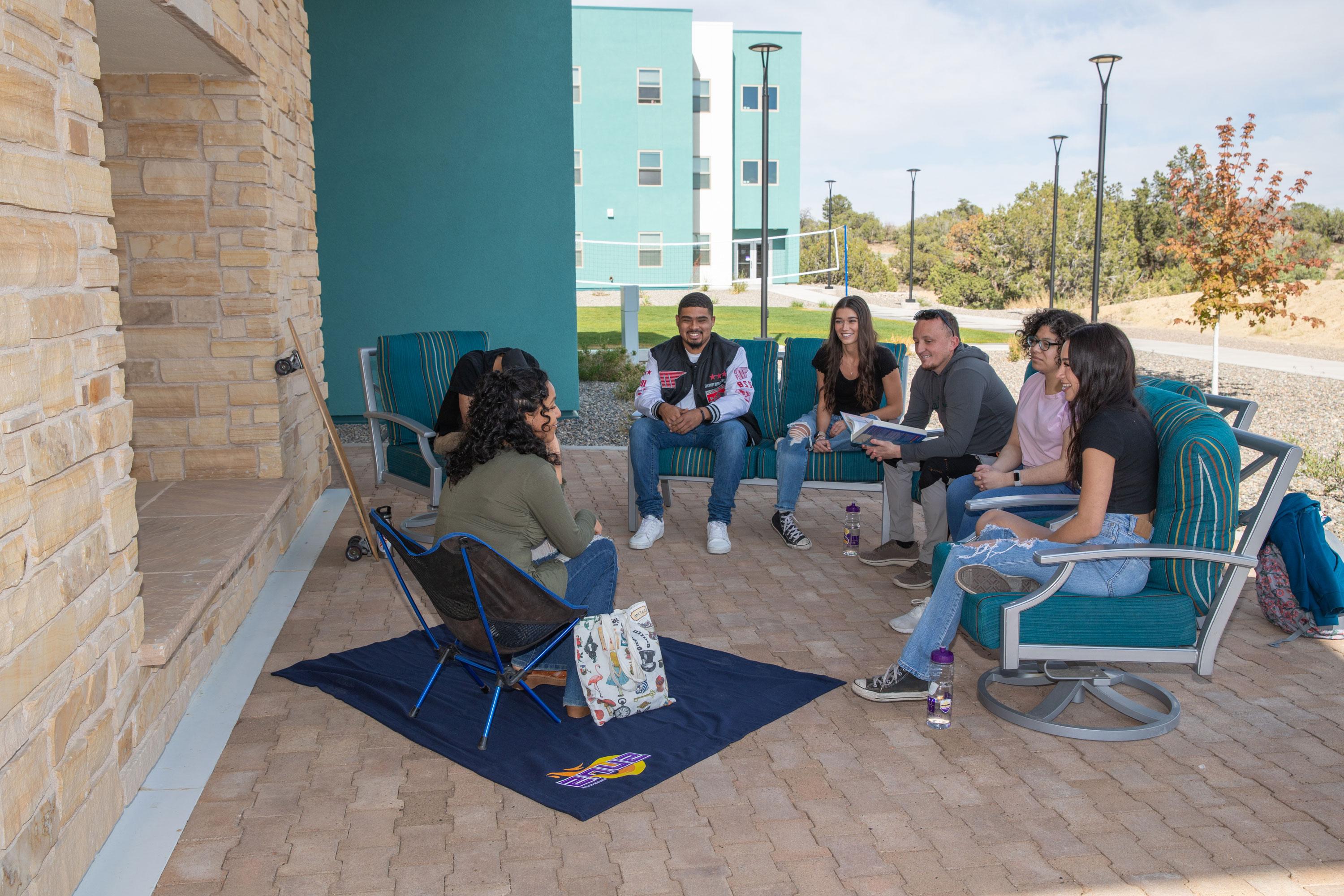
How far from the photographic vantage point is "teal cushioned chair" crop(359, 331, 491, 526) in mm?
5965

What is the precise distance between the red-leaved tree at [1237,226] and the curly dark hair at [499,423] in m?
11.1

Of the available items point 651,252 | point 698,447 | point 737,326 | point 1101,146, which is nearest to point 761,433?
point 698,447

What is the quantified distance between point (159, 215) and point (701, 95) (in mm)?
28421

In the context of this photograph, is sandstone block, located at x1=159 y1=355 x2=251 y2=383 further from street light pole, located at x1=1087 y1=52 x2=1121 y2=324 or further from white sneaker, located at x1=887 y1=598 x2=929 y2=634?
street light pole, located at x1=1087 y1=52 x2=1121 y2=324

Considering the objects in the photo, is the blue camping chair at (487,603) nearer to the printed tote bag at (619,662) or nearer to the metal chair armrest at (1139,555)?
the printed tote bag at (619,662)

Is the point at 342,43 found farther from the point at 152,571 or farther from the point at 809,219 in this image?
the point at 809,219

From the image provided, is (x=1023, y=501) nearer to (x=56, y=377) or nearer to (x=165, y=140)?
(x=56, y=377)

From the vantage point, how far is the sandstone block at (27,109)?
232 centimetres

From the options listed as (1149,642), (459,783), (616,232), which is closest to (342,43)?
(459,783)

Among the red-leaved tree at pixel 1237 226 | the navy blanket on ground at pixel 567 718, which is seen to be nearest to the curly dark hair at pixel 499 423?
the navy blanket on ground at pixel 567 718

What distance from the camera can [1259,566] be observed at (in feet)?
15.3

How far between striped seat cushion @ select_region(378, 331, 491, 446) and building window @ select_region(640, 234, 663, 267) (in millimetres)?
25202

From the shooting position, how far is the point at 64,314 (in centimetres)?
260

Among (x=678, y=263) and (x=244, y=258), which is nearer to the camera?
(x=244, y=258)
